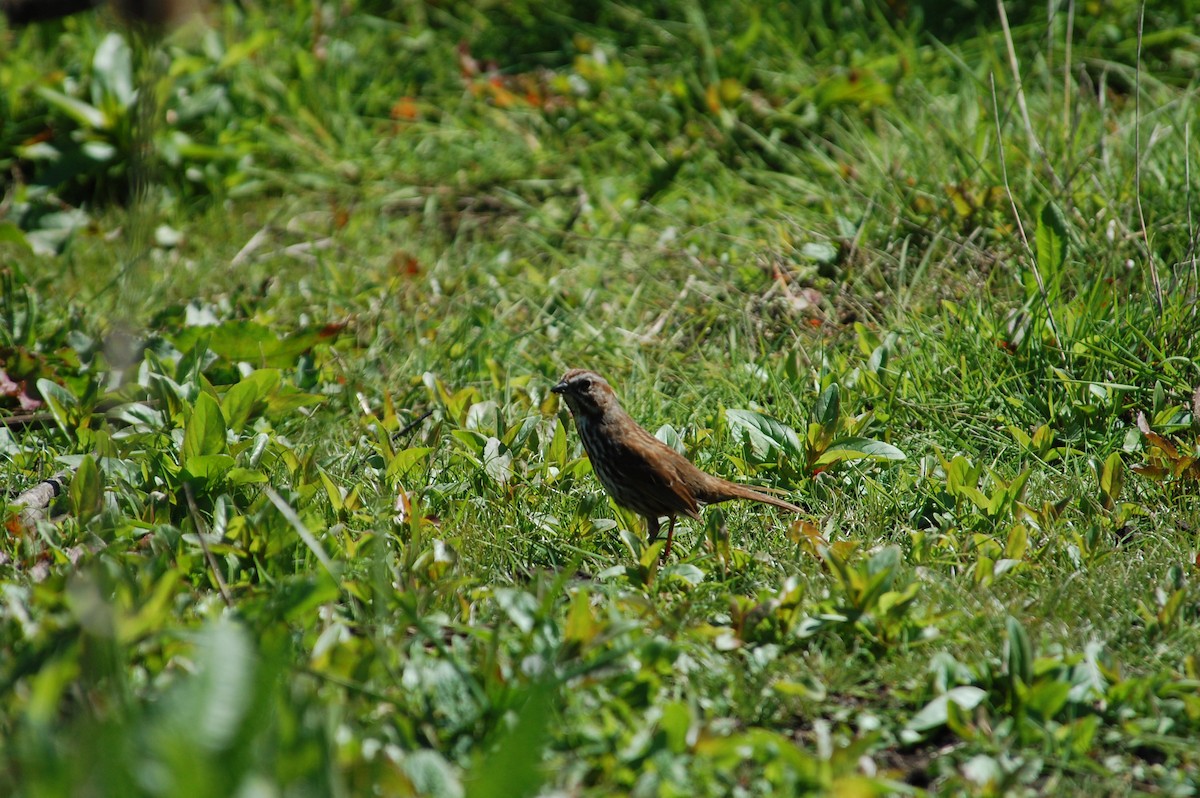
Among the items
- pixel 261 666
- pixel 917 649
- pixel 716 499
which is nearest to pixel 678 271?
pixel 716 499

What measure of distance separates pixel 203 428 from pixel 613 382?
1845 millimetres

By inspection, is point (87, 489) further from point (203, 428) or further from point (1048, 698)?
point (1048, 698)

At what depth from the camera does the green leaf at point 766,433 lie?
14.0 ft

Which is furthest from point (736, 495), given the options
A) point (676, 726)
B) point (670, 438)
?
point (676, 726)

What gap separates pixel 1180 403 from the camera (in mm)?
4363

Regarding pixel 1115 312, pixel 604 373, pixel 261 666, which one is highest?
pixel 261 666

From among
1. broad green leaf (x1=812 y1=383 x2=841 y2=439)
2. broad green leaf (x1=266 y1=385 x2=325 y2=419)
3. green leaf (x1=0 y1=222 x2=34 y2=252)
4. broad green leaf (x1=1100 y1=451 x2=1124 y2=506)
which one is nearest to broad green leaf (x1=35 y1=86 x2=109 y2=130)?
green leaf (x1=0 y1=222 x2=34 y2=252)

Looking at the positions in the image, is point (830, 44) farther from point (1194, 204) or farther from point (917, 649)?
point (917, 649)

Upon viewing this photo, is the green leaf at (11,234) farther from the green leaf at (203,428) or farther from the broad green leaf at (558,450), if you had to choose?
the broad green leaf at (558,450)

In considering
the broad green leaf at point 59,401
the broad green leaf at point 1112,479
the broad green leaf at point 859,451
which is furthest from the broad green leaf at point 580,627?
the broad green leaf at point 59,401

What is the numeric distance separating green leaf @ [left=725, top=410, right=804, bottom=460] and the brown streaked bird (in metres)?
0.17

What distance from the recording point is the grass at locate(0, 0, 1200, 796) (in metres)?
2.66

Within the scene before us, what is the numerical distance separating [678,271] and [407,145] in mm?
2199

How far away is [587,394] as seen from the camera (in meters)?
4.38
